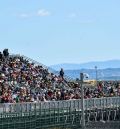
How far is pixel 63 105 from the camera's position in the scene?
142ft

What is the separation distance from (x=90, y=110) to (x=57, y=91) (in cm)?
417

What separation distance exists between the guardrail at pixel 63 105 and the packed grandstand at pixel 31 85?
1.95 meters

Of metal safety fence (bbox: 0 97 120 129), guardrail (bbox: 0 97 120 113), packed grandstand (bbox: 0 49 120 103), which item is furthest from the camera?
packed grandstand (bbox: 0 49 120 103)

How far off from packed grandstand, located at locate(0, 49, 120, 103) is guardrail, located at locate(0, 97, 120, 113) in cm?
195

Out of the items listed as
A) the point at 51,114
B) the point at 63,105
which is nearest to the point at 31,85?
the point at 63,105

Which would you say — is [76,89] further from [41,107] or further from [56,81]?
[41,107]

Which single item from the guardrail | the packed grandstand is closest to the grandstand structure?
the guardrail

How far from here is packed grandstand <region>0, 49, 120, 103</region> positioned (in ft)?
145

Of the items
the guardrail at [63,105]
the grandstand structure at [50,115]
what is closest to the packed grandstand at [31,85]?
the guardrail at [63,105]

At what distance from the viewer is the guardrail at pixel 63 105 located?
39.4m

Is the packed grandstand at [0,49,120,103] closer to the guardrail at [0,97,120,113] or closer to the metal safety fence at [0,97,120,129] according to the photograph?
the guardrail at [0,97,120,113]

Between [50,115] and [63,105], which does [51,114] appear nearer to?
[50,115]

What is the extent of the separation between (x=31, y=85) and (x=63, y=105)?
4.81 m

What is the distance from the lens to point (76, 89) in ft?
177
